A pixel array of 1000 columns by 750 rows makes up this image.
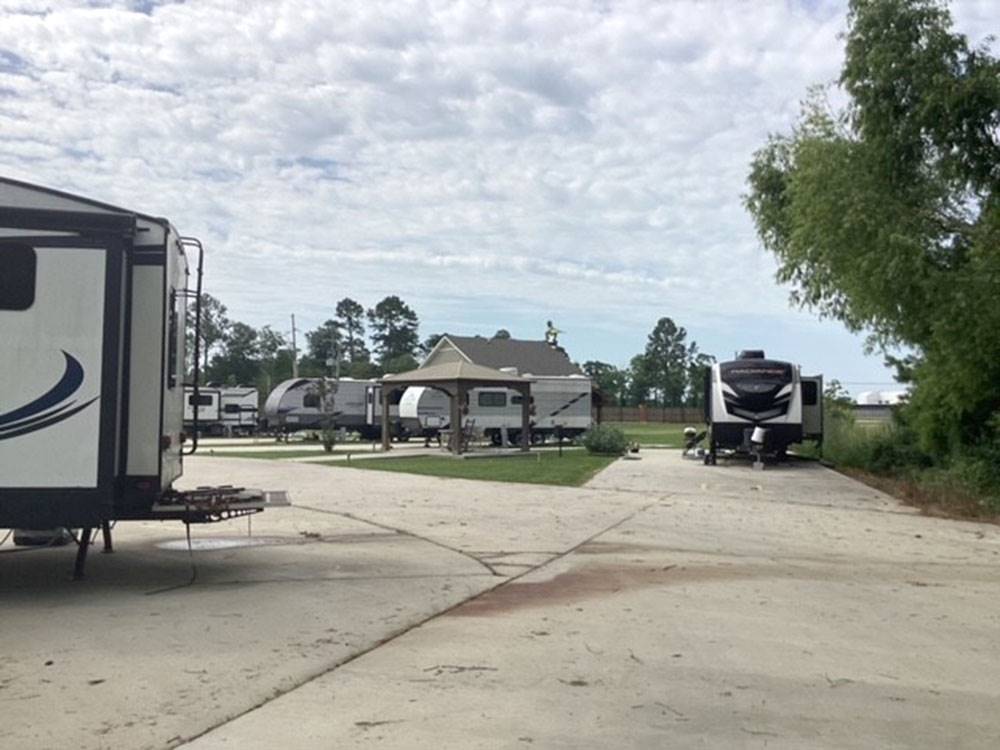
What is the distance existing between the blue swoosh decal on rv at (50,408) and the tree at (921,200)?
48.0ft

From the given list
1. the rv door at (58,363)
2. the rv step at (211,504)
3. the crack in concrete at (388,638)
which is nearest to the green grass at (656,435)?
the crack in concrete at (388,638)

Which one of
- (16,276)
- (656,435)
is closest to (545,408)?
(656,435)

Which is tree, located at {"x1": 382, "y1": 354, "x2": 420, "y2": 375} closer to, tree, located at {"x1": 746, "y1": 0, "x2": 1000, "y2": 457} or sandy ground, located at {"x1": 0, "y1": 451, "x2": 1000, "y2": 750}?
tree, located at {"x1": 746, "y1": 0, "x2": 1000, "y2": 457}

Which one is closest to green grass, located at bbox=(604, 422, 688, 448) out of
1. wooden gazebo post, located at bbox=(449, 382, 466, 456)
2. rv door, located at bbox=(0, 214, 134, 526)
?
wooden gazebo post, located at bbox=(449, 382, 466, 456)

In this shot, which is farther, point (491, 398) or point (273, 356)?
point (273, 356)

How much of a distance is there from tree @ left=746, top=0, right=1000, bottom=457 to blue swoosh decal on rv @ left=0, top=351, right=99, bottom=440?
48.0 feet

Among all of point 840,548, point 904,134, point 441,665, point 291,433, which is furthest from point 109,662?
point 291,433

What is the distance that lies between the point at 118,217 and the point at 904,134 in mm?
15105

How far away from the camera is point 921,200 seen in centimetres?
1977

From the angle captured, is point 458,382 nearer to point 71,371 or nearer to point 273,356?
point 71,371

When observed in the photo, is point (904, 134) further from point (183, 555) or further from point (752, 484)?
point (183, 555)

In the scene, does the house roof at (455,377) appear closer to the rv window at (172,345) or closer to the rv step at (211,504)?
the rv step at (211,504)

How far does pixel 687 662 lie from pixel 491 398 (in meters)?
33.9

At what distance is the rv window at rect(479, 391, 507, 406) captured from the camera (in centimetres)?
4066
